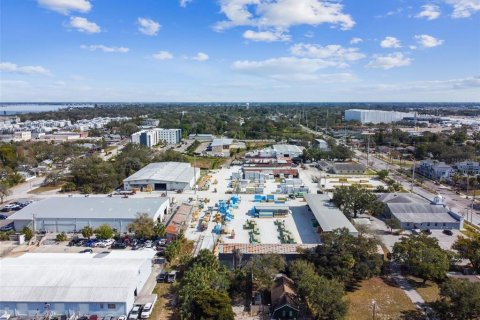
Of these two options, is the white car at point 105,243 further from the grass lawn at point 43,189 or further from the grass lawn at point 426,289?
the grass lawn at point 426,289

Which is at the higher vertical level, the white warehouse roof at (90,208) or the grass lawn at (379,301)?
the white warehouse roof at (90,208)

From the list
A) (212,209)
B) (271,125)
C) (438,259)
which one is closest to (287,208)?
(212,209)

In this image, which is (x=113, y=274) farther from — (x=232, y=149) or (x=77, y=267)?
(x=232, y=149)

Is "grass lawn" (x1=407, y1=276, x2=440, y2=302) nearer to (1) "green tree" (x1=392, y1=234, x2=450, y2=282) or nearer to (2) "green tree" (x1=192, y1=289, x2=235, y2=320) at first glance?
(1) "green tree" (x1=392, y1=234, x2=450, y2=282)

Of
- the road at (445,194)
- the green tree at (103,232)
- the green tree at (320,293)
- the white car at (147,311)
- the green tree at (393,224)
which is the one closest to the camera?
the green tree at (320,293)

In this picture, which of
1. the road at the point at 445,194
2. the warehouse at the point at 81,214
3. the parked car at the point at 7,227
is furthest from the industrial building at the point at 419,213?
the parked car at the point at 7,227

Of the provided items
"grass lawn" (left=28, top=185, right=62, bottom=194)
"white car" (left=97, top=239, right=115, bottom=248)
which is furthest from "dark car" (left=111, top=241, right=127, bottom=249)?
"grass lawn" (left=28, top=185, right=62, bottom=194)
